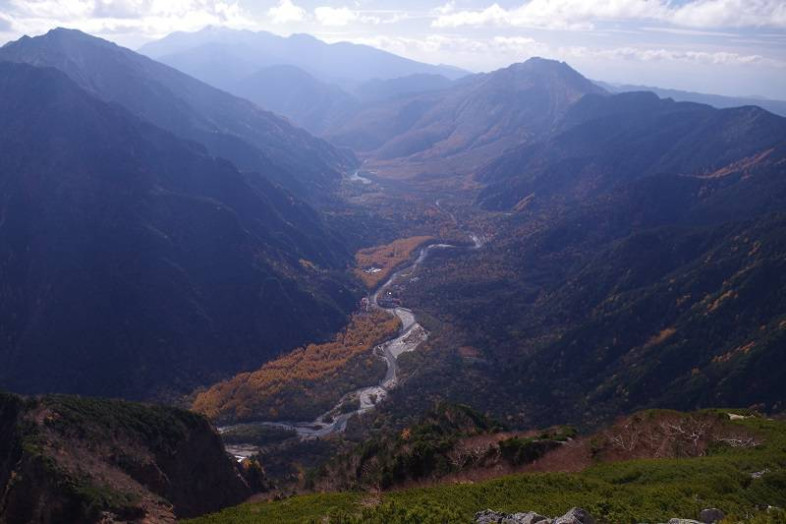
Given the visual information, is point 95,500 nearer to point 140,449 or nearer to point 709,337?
point 140,449

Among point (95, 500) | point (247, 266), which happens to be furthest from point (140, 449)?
point (247, 266)

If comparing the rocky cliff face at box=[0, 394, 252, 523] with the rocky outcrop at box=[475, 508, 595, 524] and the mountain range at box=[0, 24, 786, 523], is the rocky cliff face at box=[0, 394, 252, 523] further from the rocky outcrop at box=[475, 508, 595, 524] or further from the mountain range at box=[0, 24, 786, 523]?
the rocky outcrop at box=[475, 508, 595, 524]

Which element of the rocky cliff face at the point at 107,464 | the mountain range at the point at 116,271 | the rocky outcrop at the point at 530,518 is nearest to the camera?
the rocky outcrop at the point at 530,518

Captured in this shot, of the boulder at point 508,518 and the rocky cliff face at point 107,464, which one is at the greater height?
the boulder at point 508,518

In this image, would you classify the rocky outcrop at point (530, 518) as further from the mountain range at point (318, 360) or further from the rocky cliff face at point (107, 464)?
the rocky cliff face at point (107, 464)

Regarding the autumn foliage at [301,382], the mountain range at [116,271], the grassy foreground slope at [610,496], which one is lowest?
the autumn foliage at [301,382]

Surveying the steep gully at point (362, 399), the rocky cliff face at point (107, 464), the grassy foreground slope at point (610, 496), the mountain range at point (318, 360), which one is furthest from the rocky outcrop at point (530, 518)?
the steep gully at point (362, 399)

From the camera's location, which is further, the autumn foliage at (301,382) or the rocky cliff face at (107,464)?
the autumn foliage at (301,382)
